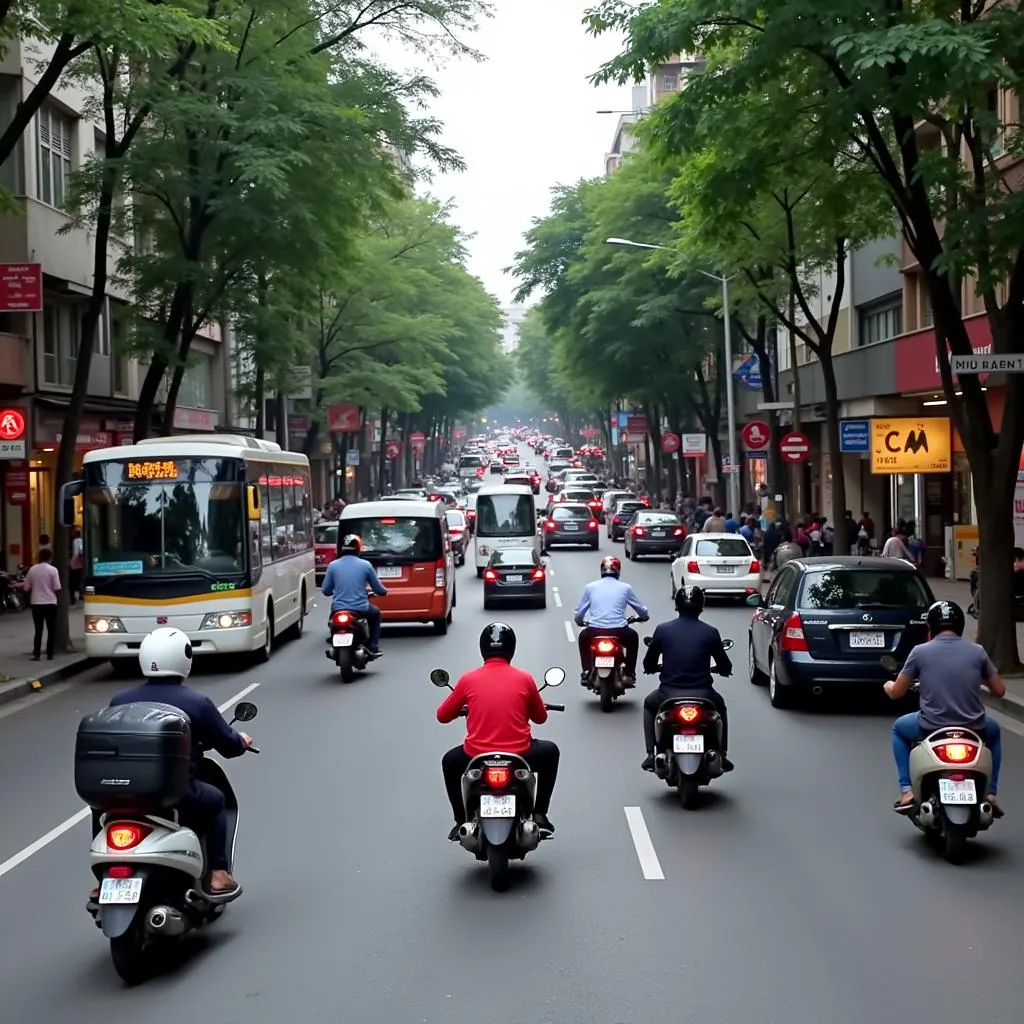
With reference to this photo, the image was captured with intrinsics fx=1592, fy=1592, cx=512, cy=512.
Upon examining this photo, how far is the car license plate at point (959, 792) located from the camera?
Result: 9281mm

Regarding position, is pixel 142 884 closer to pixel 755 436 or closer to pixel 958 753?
pixel 958 753

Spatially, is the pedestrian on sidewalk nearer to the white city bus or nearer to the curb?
the curb

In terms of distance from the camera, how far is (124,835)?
23.3 feet

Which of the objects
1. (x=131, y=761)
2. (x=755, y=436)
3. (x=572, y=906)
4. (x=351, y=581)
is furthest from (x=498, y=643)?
(x=755, y=436)

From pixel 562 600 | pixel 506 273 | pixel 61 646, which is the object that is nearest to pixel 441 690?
pixel 61 646

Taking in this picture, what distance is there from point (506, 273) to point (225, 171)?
26.9 m

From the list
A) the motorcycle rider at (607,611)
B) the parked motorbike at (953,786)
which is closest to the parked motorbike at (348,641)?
the motorcycle rider at (607,611)

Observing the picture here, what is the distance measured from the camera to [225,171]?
2706cm

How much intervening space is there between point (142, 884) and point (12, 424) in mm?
20880

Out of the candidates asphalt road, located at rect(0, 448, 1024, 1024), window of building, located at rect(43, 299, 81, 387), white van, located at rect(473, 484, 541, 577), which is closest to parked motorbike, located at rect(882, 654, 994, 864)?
asphalt road, located at rect(0, 448, 1024, 1024)

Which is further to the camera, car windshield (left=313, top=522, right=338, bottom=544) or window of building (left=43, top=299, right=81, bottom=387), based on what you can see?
car windshield (left=313, top=522, right=338, bottom=544)

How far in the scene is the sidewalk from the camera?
2016cm

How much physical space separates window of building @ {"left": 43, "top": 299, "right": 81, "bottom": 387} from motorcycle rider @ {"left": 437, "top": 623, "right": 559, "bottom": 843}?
1089 inches

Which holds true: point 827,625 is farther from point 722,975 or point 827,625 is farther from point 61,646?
point 61,646
